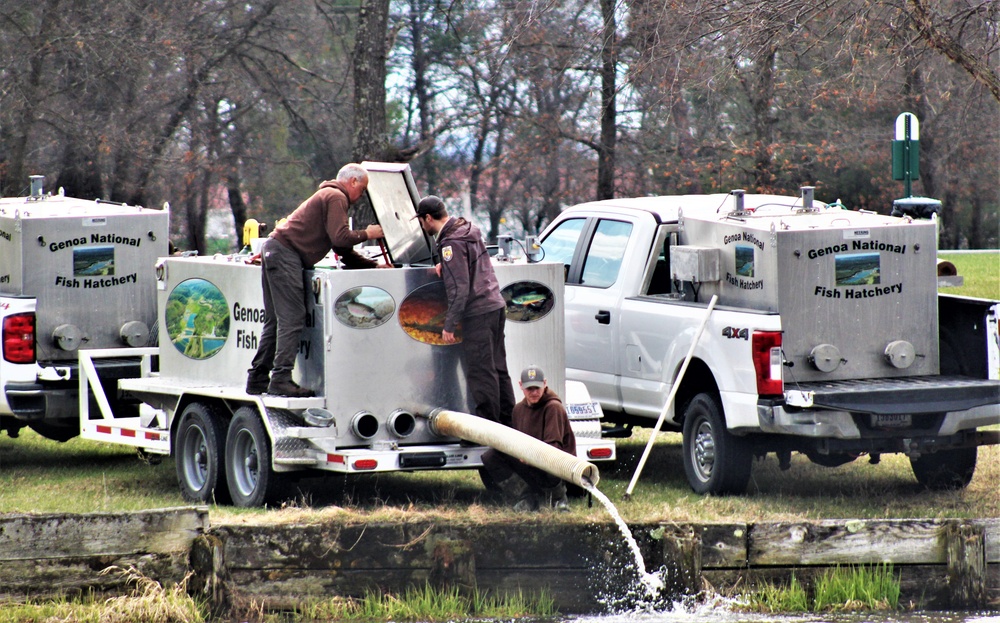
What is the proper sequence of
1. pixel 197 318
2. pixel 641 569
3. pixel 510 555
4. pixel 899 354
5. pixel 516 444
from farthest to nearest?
pixel 197 318 → pixel 899 354 → pixel 516 444 → pixel 510 555 → pixel 641 569

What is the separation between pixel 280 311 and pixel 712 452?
3.16 meters

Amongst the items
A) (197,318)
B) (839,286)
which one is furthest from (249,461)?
(839,286)

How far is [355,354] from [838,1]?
554 cm

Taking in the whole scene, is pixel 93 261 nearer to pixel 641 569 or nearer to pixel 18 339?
pixel 18 339

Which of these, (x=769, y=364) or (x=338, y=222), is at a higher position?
(x=338, y=222)

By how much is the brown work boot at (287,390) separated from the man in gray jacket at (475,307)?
3.08 ft

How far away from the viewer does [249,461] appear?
9078 mm

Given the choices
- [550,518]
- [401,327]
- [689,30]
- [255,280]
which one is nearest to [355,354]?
[401,327]

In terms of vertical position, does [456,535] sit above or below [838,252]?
below

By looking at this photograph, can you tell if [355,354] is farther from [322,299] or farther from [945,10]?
[945,10]

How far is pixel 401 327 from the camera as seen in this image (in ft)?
28.4

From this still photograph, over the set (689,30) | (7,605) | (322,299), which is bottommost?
(7,605)

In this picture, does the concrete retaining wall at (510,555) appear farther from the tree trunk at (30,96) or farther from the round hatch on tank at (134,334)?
the tree trunk at (30,96)

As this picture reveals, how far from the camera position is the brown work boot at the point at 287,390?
862 centimetres
